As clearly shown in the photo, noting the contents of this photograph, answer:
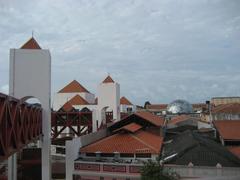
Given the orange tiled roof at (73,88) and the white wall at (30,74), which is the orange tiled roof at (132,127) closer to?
the white wall at (30,74)

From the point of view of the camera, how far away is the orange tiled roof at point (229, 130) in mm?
34191

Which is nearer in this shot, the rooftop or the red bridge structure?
the red bridge structure

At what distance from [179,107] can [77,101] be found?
1433 inches

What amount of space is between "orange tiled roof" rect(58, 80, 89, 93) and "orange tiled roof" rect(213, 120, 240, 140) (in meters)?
34.6

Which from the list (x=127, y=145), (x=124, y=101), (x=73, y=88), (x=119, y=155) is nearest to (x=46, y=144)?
(x=119, y=155)

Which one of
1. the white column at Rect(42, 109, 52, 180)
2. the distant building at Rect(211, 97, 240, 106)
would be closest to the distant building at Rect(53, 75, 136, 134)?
the white column at Rect(42, 109, 52, 180)

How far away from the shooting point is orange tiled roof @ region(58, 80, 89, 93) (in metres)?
67.6

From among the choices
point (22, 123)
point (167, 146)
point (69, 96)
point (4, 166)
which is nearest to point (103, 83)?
point (69, 96)

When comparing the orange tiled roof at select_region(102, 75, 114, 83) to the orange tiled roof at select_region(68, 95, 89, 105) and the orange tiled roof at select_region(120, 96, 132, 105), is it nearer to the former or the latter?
the orange tiled roof at select_region(68, 95, 89, 105)

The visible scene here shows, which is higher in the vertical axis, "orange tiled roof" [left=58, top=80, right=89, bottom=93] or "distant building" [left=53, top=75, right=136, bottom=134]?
"orange tiled roof" [left=58, top=80, right=89, bottom=93]

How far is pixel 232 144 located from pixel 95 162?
47.1 ft

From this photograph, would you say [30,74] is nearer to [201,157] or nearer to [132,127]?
[201,157]

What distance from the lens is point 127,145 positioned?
31328 millimetres

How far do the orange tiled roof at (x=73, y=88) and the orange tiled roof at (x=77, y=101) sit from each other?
2.95m
